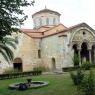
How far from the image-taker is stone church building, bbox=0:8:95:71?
3878 cm

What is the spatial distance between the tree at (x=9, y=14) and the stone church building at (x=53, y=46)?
24.3m

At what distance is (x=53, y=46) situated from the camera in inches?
1622

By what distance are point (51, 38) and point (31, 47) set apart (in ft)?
13.0

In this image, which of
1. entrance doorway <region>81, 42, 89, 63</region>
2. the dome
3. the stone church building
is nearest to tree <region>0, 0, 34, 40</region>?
the stone church building

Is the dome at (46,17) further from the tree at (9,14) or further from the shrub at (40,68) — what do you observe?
the tree at (9,14)

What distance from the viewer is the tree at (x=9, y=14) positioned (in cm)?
1380

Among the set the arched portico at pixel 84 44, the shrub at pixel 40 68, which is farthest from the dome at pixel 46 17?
the shrub at pixel 40 68

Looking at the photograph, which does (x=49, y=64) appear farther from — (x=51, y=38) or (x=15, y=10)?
(x=15, y=10)

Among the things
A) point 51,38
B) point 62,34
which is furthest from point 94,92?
point 51,38

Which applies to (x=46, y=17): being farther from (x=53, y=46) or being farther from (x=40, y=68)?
(x=40, y=68)

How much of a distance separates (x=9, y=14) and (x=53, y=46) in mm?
27130

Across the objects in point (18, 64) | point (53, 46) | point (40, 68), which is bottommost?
point (40, 68)

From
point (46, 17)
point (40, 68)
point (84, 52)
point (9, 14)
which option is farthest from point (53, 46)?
Result: point (9, 14)

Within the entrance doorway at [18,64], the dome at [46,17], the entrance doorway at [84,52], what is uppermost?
the dome at [46,17]
